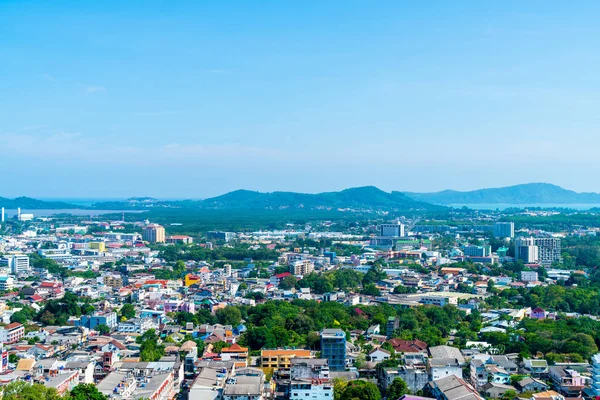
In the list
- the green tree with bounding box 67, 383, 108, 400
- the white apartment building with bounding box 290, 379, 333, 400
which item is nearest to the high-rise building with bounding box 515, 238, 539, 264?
the white apartment building with bounding box 290, 379, 333, 400

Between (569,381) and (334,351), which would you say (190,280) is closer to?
(334,351)

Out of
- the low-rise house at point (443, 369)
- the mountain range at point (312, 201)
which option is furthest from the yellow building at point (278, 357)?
the mountain range at point (312, 201)

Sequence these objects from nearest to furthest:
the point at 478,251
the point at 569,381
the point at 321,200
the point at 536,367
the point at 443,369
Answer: the point at 569,381
the point at 443,369
the point at 536,367
the point at 478,251
the point at 321,200

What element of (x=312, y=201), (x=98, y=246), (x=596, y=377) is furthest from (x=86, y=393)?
(x=312, y=201)

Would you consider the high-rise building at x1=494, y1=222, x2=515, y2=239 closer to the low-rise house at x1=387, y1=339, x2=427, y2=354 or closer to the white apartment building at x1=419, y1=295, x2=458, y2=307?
the white apartment building at x1=419, y1=295, x2=458, y2=307

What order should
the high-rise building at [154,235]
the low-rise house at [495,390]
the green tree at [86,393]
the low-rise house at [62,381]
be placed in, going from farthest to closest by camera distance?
the high-rise building at [154,235] < the low-rise house at [495,390] < the low-rise house at [62,381] < the green tree at [86,393]

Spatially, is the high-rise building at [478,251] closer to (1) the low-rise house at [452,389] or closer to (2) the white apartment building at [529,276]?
(2) the white apartment building at [529,276]

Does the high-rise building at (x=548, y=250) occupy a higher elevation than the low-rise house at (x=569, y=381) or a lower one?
higher
